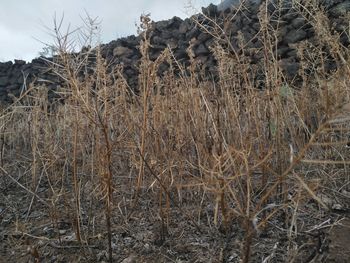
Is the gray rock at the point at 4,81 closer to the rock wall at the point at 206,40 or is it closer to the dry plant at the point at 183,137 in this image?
the rock wall at the point at 206,40

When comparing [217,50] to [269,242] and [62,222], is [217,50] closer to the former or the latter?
[269,242]

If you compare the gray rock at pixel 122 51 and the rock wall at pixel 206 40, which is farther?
the gray rock at pixel 122 51

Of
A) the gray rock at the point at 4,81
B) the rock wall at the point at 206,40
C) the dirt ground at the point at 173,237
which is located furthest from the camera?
the gray rock at the point at 4,81

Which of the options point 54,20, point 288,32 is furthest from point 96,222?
point 288,32

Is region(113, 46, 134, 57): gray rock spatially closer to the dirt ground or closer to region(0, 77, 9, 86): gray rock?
region(0, 77, 9, 86): gray rock

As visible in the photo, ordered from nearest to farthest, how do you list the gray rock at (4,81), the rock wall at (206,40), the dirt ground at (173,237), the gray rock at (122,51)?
the dirt ground at (173,237)
the rock wall at (206,40)
the gray rock at (122,51)
the gray rock at (4,81)

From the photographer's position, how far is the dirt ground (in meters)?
1.13

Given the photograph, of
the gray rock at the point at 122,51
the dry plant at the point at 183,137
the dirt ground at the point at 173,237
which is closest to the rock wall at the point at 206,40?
the gray rock at the point at 122,51

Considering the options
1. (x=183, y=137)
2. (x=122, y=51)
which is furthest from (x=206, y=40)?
(x=183, y=137)

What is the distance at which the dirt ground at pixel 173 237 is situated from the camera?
1133 millimetres

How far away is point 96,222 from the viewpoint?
57.3 inches

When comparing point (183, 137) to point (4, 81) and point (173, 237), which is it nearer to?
point (173, 237)

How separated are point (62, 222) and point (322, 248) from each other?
3.23ft

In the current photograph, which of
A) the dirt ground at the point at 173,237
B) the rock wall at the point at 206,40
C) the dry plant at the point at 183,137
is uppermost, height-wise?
the rock wall at the point at 206,40
